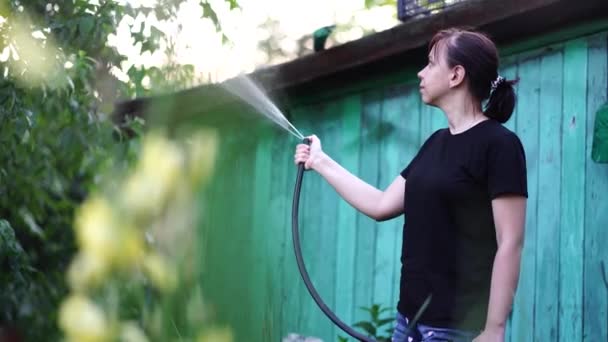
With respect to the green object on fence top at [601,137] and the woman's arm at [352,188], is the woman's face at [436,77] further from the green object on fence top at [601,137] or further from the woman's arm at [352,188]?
the green object on fence top at [601,137]

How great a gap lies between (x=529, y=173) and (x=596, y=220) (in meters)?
0.37

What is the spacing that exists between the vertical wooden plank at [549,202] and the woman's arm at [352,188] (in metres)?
1.16

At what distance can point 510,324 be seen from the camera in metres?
3.74

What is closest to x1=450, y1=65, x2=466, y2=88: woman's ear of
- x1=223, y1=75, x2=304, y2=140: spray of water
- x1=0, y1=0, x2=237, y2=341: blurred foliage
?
x1=223, y1=75, x2=304, y2=140: spray of water

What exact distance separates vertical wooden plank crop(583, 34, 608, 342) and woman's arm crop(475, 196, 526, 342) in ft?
4.52

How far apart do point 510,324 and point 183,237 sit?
9.22 feet

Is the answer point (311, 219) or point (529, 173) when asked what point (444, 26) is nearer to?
point (529, 173)

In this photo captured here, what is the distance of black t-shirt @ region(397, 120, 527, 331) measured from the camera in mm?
2145

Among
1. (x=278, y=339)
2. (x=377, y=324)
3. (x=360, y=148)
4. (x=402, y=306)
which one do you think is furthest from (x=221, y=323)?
(x=360, y=148)

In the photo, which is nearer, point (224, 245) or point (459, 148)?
point (224, 245)

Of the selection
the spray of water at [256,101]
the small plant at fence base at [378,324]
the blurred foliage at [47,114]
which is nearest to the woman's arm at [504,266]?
the spray of water at [256,101]

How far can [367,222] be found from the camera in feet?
14.9

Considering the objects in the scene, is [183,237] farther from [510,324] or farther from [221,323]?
[510,324]

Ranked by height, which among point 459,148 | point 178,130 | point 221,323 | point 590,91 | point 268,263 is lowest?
point 221,323
